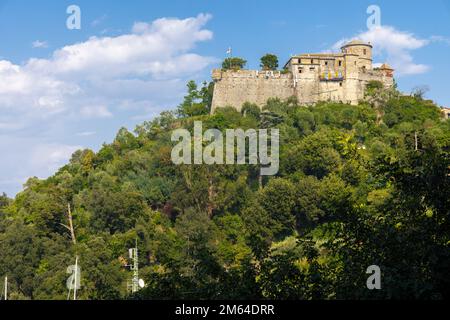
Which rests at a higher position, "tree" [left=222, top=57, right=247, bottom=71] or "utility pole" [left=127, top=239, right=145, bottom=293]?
"tree" [left=222, top=57, right=247, bottom=71]

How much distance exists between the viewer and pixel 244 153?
173 feet

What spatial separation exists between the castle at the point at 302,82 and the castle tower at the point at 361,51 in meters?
0.69

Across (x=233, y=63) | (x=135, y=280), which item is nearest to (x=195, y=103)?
(x=233, y=63)

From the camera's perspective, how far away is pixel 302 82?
60531 millimetres

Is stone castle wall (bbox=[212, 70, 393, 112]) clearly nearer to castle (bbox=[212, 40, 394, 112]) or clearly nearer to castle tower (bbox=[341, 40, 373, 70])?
castle (bbox=[212, 40, 394, 112])

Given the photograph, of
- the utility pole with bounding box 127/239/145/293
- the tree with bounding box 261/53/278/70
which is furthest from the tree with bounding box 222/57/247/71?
the utility pole with bounding box 127/239/145/293

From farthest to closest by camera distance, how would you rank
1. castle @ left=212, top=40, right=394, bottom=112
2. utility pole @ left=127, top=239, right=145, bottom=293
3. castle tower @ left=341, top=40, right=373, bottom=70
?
castle tower @ left=341, top=40, right=373, bottom=70, castle @ left=212, top=40, right=394, bottom=112, utility pole @ left=127, top=239, right=145, bottom=293

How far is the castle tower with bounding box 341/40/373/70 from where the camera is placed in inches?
2424

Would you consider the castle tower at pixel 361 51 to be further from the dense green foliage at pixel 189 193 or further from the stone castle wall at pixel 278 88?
the dense green foliage at pixel 189 193

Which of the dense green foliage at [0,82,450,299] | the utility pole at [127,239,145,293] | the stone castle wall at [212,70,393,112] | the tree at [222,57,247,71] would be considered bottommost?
the utility pole at [127,239,145,293]

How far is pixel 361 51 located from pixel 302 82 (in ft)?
19.3

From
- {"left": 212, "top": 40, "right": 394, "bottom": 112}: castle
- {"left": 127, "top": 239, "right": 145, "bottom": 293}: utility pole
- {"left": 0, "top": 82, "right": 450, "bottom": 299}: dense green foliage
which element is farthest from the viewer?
{"left": 212, "top": 40, "right": 394, "bottom": 112}: castle

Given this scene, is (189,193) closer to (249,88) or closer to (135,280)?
(249,88)

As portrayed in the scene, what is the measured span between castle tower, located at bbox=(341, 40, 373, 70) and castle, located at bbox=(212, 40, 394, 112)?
69cm
